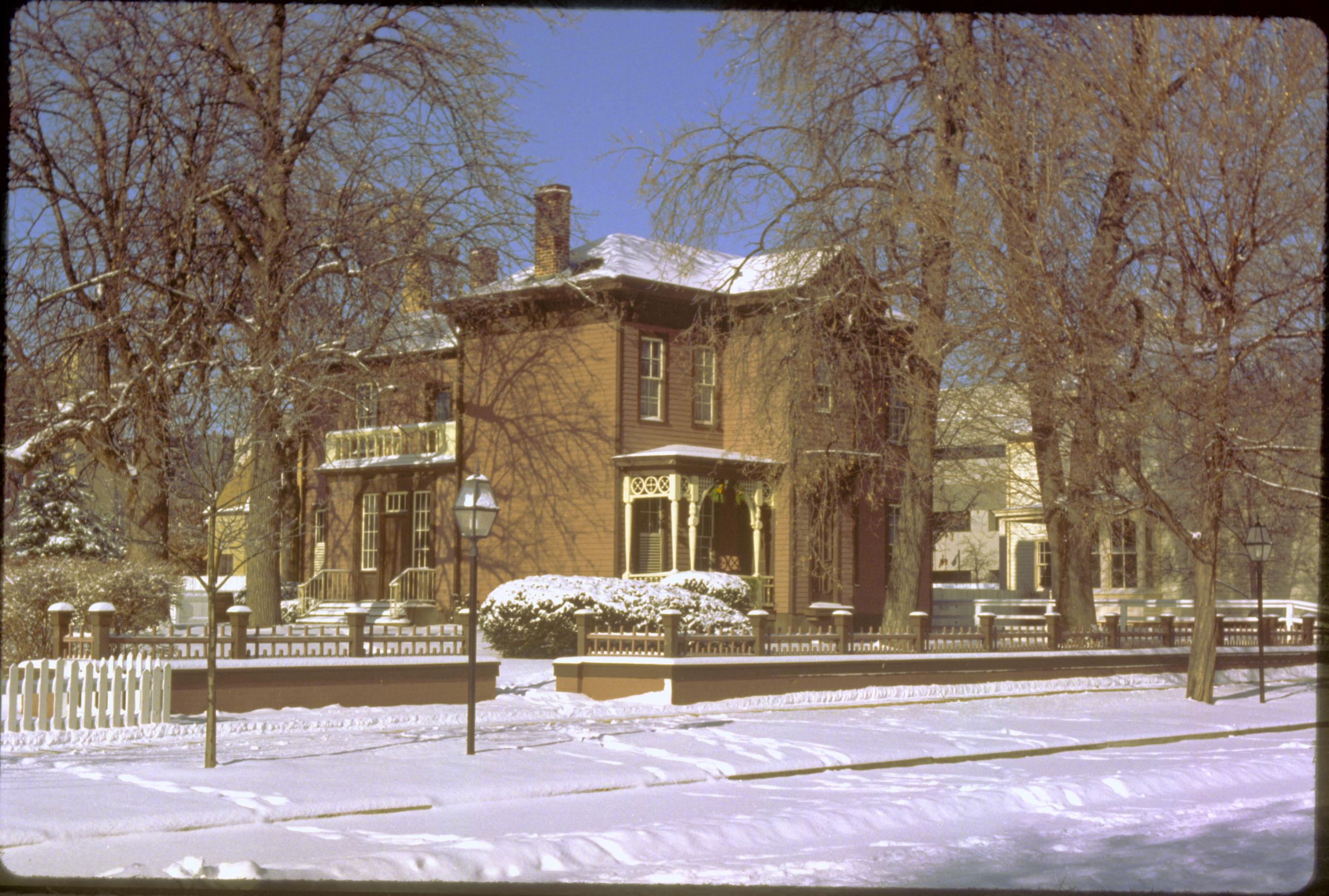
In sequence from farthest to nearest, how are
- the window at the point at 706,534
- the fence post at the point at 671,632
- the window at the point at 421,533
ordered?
the window at the point at 421,533
the window at the point at 706,534
the fence post at the point at 671,632

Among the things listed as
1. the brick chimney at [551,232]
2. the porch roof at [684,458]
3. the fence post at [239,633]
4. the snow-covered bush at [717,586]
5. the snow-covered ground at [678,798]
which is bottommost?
the snow-covered ground at [678,798]

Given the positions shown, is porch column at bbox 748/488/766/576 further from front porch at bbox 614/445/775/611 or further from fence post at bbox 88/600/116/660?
fence post at bbox 88/600/116/660

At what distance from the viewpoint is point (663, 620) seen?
66.5 feet

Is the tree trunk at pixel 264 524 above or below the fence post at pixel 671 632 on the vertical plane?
above

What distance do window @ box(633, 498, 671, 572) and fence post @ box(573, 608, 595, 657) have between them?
942 cm

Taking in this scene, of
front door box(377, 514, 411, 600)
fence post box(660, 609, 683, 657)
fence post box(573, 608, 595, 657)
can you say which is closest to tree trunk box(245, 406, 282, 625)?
fence post box(573, 608, 595, 657)

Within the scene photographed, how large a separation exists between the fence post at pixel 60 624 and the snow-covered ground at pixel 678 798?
7.04 feet

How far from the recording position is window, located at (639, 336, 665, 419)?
3123 centimetres

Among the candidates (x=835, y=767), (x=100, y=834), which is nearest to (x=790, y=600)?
(x=835, y=767)

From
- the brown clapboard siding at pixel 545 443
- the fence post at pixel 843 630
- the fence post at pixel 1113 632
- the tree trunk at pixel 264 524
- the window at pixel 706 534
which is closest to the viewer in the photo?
the tree trunk at pixel 264 524

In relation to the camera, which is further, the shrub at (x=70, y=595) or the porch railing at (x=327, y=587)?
the porch railing at (x=327, y=587)

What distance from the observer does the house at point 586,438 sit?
30234 millimetres

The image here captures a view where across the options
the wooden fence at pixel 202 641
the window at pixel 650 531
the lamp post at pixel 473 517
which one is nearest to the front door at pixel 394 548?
the window at pixel 650 531

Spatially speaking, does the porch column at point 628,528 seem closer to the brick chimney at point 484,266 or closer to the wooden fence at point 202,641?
the brick chimney at point 484,266
